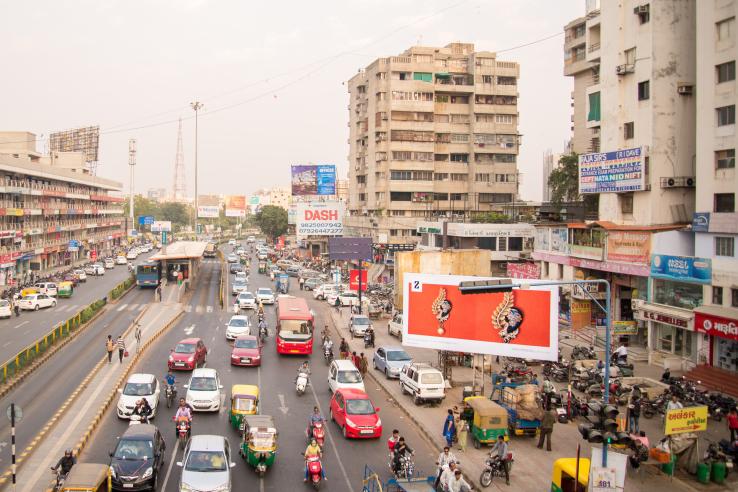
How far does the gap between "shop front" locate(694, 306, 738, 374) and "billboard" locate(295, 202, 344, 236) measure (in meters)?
51.5

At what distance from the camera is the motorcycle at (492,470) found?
1808cm

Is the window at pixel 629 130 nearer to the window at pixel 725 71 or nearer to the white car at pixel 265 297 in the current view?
the window at pixel 725 71

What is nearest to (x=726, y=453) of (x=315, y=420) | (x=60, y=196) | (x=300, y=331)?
(x=315, y=420)

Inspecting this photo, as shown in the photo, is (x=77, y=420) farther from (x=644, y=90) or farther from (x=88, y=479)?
(x=644, y=90)

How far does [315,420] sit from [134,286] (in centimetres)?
5277

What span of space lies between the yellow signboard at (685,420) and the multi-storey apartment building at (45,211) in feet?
208

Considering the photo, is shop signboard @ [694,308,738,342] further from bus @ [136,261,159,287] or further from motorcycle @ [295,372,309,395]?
bus @ [136,261,159,287]

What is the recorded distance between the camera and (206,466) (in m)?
16.7

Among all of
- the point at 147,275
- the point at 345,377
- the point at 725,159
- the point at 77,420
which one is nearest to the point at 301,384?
the point at 345,377

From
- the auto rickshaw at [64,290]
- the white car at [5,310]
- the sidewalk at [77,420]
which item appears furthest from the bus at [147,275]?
the sidewalk at [77,420]

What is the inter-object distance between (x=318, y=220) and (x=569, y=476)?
2484 inches

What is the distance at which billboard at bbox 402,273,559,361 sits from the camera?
88.4ft

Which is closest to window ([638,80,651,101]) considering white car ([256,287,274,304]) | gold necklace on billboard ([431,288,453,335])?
gold necklace on billboard ([431,288,453,335])

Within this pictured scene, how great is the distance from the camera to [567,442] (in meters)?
22.0
